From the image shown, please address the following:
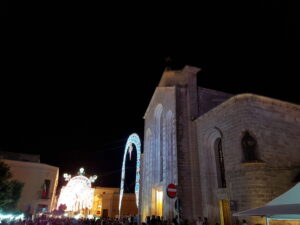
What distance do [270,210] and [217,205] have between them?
9.95 meters

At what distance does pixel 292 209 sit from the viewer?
4.46m

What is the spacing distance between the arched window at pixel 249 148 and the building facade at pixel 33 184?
28486 millimetres

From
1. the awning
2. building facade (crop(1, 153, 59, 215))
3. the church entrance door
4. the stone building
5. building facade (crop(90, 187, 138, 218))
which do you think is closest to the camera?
the awning

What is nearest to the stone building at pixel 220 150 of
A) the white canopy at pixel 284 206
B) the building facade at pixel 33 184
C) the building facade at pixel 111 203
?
the white canopy at pixel 284 206

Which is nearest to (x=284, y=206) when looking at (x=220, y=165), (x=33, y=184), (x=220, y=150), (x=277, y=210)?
(x=277, y=210)

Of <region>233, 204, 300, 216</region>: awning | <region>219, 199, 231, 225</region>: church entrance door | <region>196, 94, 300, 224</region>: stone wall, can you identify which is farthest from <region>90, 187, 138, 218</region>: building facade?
<region>233, 204, 300, 216</region>: awning

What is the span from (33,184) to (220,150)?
86.9 ft

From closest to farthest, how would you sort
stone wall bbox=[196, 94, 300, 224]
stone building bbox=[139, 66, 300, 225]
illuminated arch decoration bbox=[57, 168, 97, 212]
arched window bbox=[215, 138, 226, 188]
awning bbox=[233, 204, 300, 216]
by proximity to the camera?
awning bbox=[233, 204, 300, 216]
stone wall bbox=[196, 94, 300, 224]
stone building bbox=[139, 66, 300, 225]
arched window bbox=[215, 138, 226, 188]
illuminated arch decoration bbox=[57, 168, 97, 212]

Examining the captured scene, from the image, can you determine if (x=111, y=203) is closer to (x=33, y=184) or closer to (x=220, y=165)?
(x=33, y=184)

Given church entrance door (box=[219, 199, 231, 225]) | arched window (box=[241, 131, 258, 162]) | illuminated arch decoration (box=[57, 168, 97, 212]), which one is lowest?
church entrance door (box=[219, 199, 231, 225])

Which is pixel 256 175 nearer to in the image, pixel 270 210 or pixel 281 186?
pixel 281 186

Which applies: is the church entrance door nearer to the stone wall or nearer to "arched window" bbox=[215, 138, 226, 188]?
the stone wall

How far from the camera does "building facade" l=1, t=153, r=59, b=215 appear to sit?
29.6 metres

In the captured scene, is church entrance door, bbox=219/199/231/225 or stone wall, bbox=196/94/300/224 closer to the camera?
stone wall, bbox=196/94/300/224
